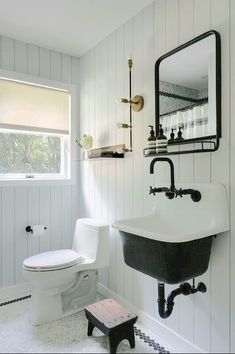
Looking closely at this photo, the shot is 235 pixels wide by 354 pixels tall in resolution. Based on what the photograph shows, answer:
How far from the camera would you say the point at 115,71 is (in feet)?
6.75

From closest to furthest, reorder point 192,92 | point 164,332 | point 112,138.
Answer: point 192,92, point 164,332, point 112,138

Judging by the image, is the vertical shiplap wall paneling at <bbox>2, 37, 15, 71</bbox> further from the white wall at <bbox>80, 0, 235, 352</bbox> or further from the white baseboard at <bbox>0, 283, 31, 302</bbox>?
the white baseboard at <bbox>0, 283, 31, 302</bbox>

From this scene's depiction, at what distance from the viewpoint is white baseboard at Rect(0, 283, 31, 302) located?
2.14 m

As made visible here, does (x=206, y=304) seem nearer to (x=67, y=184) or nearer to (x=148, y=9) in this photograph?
(x=67, y=184)

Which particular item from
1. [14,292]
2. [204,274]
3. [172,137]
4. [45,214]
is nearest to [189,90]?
[172,137]

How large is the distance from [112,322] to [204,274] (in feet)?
1.91

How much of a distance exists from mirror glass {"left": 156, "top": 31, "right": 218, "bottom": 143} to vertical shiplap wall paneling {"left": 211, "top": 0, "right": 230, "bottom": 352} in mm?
50

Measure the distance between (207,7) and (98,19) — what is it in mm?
873

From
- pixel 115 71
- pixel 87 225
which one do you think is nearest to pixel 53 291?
pixel 87 225

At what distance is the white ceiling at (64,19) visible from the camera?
1.74 metres

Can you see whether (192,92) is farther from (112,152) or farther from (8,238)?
(8,238)

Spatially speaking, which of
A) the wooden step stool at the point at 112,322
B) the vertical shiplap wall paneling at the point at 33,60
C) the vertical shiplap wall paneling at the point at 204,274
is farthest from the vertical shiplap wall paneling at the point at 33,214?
the vertical shiplap wall paneling at the point at 204,274

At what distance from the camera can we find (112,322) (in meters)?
1.45

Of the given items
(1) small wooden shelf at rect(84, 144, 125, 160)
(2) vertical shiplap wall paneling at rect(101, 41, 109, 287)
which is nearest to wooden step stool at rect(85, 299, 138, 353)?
(2) vertical shiplap wall paneling at rect(101, 41, 109, 287)
